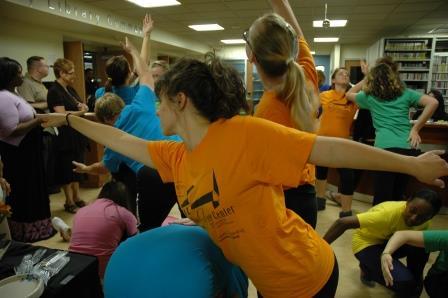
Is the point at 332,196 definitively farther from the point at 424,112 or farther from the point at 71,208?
the point at 71,208

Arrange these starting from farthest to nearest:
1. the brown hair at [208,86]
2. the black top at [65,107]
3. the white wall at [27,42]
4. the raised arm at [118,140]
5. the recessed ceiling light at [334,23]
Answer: the recessed ceiling light at [334,23] → the white wall at [27,42] → the black top at [65,107] → the raised arm at [118,140] → the brown hair at [208,86]

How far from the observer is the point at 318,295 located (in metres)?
0.94

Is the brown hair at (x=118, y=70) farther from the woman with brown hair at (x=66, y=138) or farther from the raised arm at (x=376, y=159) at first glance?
the raised arm at (x=376, y=159)

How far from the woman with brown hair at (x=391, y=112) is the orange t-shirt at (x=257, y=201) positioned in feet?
7.53

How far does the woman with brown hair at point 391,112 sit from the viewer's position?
2.88m

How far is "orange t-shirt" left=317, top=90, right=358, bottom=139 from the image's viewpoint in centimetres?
347

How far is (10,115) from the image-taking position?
2.69m

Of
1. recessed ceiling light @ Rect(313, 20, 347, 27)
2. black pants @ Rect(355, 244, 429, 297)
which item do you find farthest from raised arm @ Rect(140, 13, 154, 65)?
recessed ceiling light @ Rect(313, 20, 347, 27)

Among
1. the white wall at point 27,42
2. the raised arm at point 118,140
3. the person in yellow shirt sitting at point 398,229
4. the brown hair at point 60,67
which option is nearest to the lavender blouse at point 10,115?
the brown hair at point 60,67

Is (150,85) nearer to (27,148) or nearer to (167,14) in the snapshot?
(27,148)

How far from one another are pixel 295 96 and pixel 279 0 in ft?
1.64

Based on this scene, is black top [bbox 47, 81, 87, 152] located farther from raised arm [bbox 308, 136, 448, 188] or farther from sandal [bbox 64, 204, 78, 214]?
raised arm [bbox 308, 136, 448, 188]

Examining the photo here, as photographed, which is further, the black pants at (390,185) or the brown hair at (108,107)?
the black pants at (390,185)

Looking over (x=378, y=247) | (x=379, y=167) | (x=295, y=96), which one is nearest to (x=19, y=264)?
(x=295, y=96)
